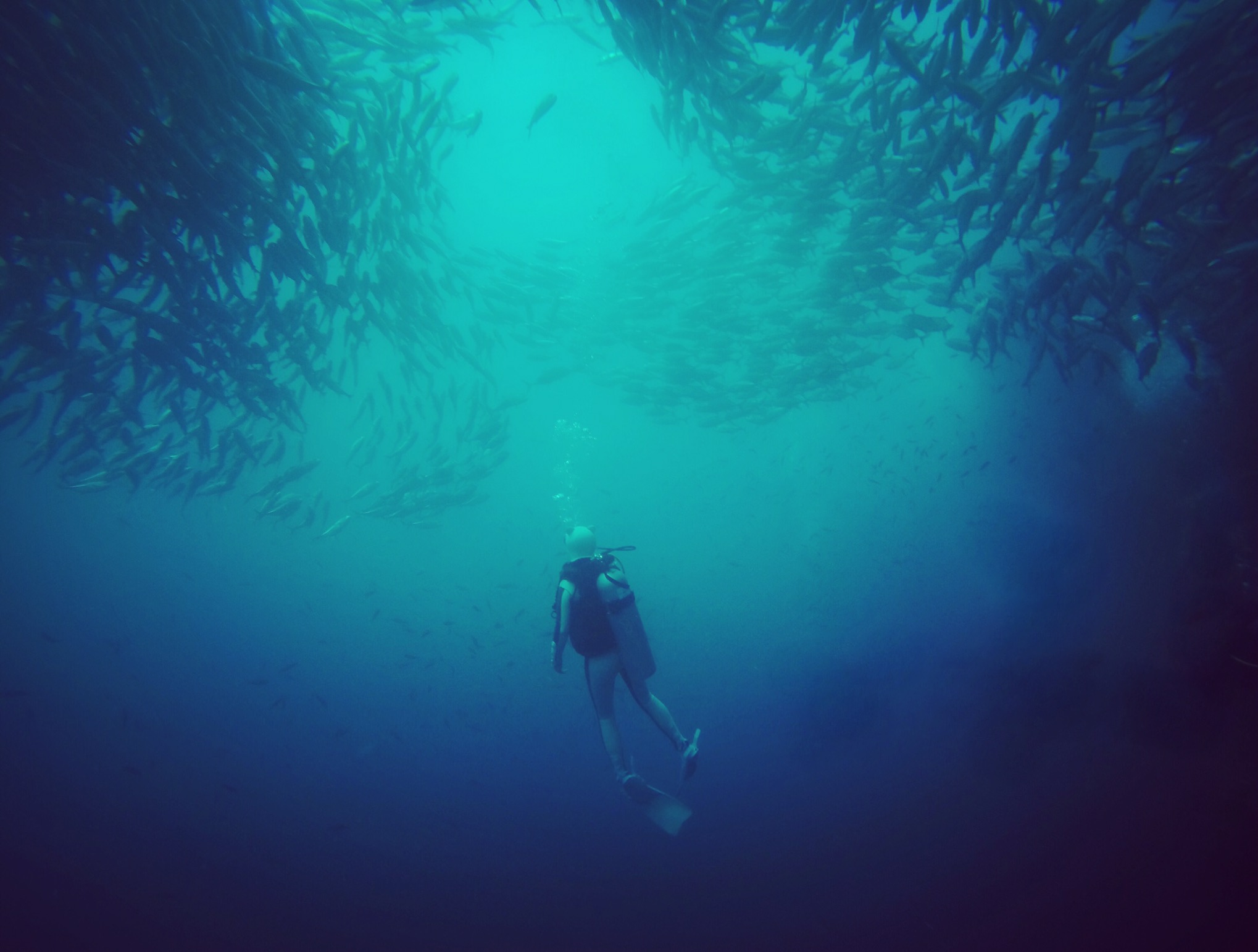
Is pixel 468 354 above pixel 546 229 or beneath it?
beneath

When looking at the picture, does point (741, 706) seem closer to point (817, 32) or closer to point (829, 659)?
point (829, 659)

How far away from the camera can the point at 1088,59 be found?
5.14 metres

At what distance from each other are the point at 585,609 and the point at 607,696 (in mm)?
1119

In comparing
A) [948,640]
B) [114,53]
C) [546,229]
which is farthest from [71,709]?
[948,640]

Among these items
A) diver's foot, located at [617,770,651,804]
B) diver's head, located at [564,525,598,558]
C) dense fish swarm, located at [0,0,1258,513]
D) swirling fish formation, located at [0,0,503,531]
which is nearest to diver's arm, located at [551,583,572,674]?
diver's head, located at [564,525,598,558]

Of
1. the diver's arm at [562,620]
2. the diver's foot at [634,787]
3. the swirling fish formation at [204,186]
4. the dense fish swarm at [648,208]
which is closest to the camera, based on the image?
the swirling fish formation at [204,186]

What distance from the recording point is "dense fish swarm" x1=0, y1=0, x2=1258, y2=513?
509 centimetres

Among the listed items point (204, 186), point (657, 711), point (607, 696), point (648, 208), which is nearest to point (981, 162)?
point (648, 208)

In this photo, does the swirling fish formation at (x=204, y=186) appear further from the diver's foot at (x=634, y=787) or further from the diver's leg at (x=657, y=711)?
the diver's foot at (x=634, y=787)

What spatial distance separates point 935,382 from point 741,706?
4158 cm

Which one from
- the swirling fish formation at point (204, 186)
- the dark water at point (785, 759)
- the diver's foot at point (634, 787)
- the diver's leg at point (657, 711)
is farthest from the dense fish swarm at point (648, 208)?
the diver's foot at point (634, 787)

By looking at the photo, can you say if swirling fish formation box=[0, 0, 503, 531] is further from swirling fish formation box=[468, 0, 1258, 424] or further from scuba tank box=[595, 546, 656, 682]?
scuba tank box=[595, 546, 656, 682]

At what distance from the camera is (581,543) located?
605cm

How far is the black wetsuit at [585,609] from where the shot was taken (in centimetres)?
571
